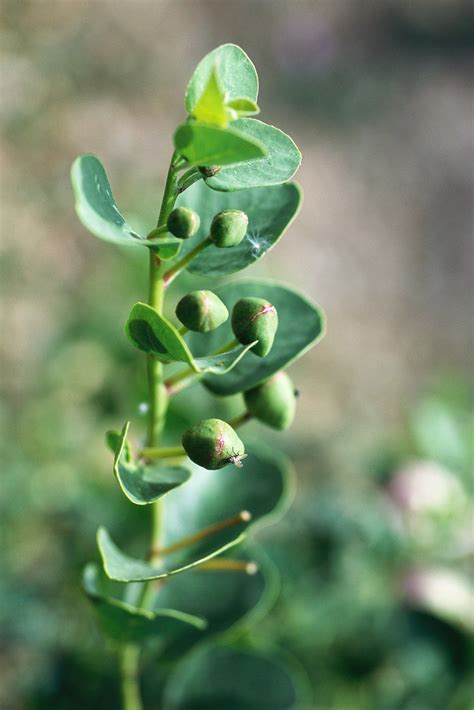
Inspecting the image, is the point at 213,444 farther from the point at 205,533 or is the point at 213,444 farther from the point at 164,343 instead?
the point at 205,533

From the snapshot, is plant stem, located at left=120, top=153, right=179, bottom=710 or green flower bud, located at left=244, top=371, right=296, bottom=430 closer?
plant stem, located at left=120, top=153, right=179, bottom=710

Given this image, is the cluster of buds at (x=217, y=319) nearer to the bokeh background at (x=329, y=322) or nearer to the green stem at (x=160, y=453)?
the green stem at (x=160, y=453)

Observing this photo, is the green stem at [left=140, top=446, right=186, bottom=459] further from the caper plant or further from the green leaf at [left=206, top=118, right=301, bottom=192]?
the green leaf at [left=206, top=118, right=301, bottom=192]

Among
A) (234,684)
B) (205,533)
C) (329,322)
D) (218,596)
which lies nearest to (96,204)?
(205,533)

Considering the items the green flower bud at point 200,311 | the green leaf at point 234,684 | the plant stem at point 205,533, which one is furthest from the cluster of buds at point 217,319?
the green leaf at point 234,684

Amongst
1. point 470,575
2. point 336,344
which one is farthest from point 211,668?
point 336,344

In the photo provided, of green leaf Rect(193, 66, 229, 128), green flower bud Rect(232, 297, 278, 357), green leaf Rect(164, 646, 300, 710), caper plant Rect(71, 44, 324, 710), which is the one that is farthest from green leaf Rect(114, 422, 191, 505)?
green leaf Rect(164, 646, 300, 710)

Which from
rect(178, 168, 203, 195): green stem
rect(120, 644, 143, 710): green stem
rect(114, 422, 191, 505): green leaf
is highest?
rect(178, 168, 203, 195): green stem
